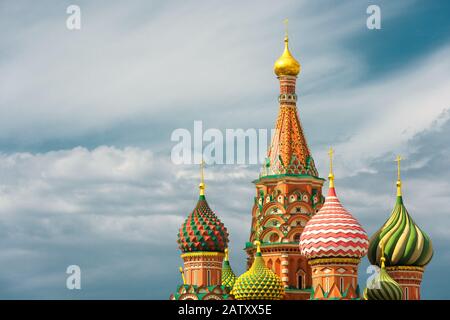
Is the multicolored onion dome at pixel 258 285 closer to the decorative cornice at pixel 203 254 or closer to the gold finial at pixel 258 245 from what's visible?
the gold finial at pixel 258 245

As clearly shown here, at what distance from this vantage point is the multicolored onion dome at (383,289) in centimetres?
8056

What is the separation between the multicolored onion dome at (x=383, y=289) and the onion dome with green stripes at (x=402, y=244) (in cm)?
384

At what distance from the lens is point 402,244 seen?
8525 cm

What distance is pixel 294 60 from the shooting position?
8769 cm

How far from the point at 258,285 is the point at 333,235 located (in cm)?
454

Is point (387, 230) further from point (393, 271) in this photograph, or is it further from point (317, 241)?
point (317, 241)

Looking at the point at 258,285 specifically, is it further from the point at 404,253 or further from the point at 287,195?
the point at 404,253

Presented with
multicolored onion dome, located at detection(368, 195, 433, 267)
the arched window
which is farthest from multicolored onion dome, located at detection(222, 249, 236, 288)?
multicolored onion dome, located at detection(368, 195, 433, 267)

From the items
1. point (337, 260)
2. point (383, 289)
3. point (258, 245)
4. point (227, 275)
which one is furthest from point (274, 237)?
point (383, 289)

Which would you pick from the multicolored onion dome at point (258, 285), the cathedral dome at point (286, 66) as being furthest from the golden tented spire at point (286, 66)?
the multicolored onion dome at point (258, 285)
